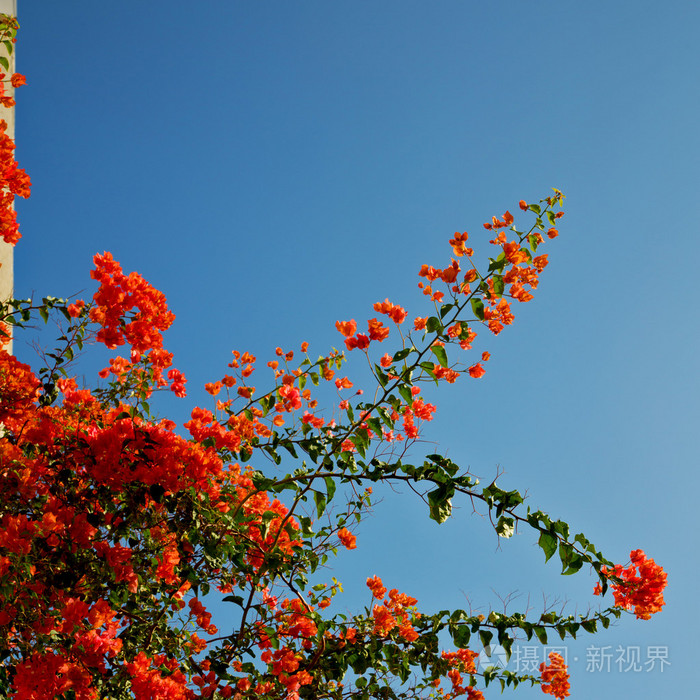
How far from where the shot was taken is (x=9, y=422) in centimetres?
232

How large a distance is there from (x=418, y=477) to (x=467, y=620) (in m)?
0.76

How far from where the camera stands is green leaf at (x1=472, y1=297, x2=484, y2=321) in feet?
7.42

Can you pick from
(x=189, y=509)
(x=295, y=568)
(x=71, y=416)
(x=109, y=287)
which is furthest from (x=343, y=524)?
(x=109, y=287)

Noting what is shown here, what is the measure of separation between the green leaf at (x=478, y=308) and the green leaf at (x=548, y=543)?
0.83 meters

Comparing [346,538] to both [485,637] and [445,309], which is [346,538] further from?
[445,309]

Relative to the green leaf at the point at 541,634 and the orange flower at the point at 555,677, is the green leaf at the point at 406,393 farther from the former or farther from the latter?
the orange flower at the point at 555,677

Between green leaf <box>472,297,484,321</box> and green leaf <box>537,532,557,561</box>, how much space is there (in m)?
0.83

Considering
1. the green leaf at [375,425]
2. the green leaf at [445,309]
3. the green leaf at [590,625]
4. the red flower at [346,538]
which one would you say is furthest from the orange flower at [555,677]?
the green leaf at [445,309]

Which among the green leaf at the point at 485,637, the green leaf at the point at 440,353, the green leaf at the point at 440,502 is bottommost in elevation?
the green leaf at the point at 485,637

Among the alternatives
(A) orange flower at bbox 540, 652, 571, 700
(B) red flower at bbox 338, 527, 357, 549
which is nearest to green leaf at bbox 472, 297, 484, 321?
(B) red flower at bbox 338, 527, 357, 549

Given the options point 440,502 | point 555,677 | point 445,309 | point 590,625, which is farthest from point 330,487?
Answer: point 555,677

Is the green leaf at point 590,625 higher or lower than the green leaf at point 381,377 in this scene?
lower

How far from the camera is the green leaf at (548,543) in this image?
2072mm

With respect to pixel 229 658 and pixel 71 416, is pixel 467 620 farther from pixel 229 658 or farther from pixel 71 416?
pixel 71 416
